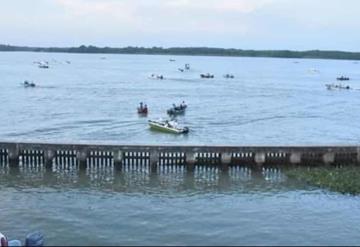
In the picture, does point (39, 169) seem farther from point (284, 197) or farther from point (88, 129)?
point (88, 129)

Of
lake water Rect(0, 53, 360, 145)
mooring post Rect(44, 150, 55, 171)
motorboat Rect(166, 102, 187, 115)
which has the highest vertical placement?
mooring post Rect(44, 150, 55, 171)

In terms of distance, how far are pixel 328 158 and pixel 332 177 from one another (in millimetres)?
4423

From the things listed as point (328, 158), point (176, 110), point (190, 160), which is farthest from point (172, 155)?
point (176, 110)

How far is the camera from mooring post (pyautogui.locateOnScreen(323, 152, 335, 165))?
40487 millimetres

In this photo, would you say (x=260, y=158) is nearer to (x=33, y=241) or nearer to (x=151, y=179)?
(x=151, y=179)

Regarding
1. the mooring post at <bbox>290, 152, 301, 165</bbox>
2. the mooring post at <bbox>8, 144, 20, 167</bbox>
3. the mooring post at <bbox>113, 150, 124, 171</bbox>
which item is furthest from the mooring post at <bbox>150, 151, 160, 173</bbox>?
the mooring post at <bbox>290, 152, 301, 165</bbox>

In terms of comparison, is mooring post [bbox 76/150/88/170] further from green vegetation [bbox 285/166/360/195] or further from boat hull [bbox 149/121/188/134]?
boat hull [bbox 149/121/188/134]

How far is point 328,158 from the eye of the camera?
40.6 meters

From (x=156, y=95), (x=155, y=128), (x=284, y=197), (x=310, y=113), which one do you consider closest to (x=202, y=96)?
(x=156, y=95)

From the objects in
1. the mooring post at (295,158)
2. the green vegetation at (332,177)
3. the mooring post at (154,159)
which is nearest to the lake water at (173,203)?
the green vegetation at (332,177)

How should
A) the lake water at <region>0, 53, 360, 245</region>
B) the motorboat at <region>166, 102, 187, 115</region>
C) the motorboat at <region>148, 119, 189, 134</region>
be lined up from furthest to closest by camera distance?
1. the motorboat at <region>166, 102, 187, 115</region>
2. the motorboat at <region>148, 119, 189, 134</region>
3. the lake water at <region>0, 53, 360, 245</region>

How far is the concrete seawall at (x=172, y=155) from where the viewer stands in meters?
39.9

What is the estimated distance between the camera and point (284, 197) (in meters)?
33.7

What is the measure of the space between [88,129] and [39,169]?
75.8 feet
